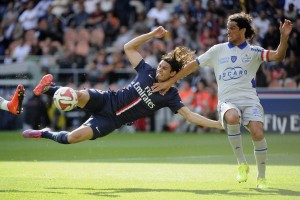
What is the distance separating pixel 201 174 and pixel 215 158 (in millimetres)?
3450

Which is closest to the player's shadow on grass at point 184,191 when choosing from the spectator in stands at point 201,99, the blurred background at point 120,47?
the blurred background at point 120,47

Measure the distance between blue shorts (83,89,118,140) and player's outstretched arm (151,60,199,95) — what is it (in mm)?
752

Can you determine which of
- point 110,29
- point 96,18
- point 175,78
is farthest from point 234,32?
point 96,18

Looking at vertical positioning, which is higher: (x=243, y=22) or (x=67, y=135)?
(x=243, y=22)

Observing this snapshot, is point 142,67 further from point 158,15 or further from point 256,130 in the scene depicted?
point 158,15

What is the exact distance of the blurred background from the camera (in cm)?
2453

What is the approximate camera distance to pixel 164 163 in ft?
49.6

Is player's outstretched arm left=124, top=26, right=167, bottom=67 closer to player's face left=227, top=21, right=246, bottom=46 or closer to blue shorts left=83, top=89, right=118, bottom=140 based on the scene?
blue shorts left=83, top=89, right=118, bottom=140

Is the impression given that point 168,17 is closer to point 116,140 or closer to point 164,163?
point 116,140

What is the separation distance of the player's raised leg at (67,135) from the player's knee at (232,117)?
81.6 inches

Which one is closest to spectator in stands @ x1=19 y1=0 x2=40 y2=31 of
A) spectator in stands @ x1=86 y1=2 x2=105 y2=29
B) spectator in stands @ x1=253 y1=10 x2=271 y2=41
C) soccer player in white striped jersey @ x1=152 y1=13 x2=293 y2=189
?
spectator in stands @ x1=86 y1=2 x2=105 y2=29

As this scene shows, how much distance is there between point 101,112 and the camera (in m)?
12.2

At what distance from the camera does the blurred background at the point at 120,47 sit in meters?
24.5

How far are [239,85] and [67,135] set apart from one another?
2.55 metres
